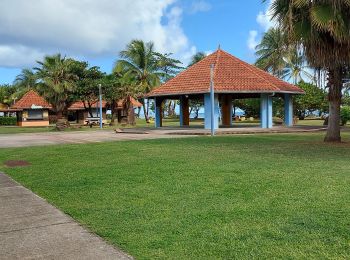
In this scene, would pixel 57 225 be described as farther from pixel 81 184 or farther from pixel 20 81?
pixel 20 81

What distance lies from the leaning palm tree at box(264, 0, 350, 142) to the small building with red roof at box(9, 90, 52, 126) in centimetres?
4438

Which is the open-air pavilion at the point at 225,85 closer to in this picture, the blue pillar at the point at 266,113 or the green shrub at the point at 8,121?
the blue pillar at the point at 266,113

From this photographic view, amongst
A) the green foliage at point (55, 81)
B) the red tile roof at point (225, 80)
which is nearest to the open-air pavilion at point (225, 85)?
the red tile roof at point (225, 80)

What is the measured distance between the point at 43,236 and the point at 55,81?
33.8 m

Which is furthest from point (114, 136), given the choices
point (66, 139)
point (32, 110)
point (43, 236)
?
point (32, 110)

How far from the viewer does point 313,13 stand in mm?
14867

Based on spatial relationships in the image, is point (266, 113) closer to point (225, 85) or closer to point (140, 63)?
point (225, 85)

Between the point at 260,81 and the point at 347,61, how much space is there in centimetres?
1478

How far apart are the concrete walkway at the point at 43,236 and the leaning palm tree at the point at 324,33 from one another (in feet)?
37.1

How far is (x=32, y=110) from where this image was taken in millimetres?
56812

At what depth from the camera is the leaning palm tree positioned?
48.7ft

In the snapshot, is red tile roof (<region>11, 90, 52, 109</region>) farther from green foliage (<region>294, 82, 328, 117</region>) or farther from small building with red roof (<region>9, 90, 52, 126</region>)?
green foliage (<region>294, 82, 328, 117</region>)

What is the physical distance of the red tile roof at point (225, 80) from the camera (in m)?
29.8

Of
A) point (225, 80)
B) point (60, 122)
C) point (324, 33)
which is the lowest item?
point (60, 122)
